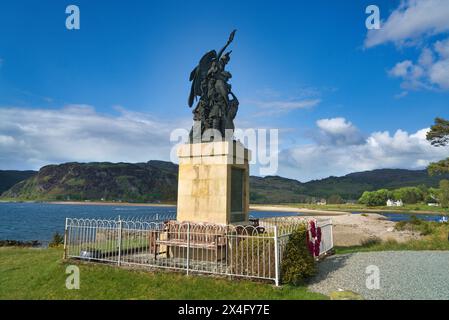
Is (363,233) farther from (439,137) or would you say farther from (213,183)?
(213,183)

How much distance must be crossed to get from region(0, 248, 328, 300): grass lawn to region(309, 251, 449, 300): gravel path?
1138mm

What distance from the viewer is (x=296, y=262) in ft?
25.7

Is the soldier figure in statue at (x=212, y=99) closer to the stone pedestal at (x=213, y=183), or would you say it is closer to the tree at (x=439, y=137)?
the stone pedestal at (x=213, y=183)

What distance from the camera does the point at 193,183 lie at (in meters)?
10.9

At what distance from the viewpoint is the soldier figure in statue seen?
11.4m

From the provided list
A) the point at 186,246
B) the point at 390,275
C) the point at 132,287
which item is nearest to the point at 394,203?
the point at 390,275

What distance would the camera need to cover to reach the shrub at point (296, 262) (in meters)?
7.63

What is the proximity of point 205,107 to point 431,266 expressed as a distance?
8.87 meters

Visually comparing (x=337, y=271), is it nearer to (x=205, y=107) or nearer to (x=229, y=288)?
(x=229, y=288)

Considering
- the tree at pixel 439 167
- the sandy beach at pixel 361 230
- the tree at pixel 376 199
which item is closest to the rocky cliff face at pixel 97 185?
the tree at pixel 376 199

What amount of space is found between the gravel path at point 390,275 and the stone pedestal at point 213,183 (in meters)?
3.29

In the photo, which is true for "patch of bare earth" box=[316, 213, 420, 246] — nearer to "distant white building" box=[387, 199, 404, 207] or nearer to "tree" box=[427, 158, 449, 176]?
"tree" box=[427, 158, 449, 176]

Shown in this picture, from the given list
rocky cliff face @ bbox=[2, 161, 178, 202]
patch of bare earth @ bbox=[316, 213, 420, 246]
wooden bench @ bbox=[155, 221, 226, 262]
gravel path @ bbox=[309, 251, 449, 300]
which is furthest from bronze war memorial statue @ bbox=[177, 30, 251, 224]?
rocky cliff face @ bbox=[2, 161, 178, 202]
